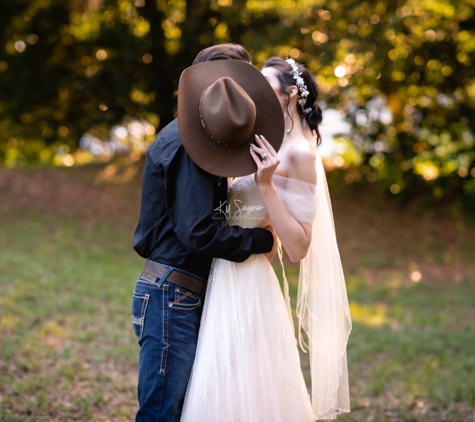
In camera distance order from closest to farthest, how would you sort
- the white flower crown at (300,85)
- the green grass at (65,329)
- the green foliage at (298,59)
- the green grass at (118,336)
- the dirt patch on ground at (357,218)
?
the white flower crown at (300,85) → the green grass at (65,329) → the green grass at (118,336) → the dirt patch on ground at (357,218) → the green foliage at (298,59)

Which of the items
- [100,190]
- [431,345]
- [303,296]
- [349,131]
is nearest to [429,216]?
[349,131]

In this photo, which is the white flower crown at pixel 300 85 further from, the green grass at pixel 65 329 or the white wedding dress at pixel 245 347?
the green grass at pixel 65 329

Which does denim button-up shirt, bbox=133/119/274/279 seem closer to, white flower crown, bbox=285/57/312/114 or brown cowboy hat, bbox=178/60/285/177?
brown cowboy hat, bbox=178/60/285/177

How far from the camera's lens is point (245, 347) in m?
2.61

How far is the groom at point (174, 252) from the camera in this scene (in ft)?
7.86

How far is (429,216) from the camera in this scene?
13164mm

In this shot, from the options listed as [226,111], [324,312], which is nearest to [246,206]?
[226,111]

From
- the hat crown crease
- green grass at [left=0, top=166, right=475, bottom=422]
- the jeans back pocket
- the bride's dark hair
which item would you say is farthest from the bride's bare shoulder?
green grass at [left=0, top=166, right=475, bottom=422]

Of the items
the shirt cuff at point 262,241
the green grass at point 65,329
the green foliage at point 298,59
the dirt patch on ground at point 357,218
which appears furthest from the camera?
the green foliage at point 298,59

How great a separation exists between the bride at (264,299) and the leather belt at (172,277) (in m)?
0.09

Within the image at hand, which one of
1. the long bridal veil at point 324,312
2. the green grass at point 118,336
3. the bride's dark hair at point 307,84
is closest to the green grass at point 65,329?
the green grass at point 118,336

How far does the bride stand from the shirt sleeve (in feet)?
0.66

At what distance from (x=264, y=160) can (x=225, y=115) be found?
0.27 meters

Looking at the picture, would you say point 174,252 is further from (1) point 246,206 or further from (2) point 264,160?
(2) point 264,160
